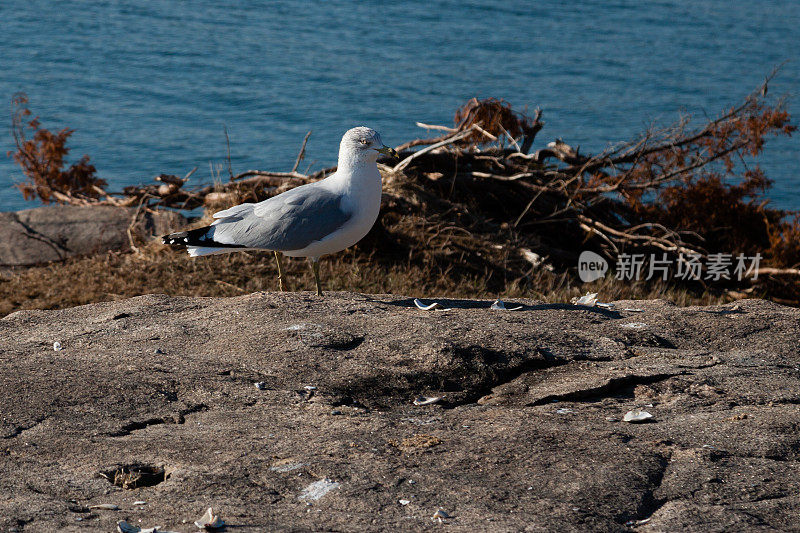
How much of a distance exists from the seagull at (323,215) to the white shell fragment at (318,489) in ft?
6.75

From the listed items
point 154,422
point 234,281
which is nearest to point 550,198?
point 234,281

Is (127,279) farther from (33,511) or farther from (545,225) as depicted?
(33,511)

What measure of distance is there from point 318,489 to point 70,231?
6627 mm

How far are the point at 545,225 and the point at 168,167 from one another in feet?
20.0

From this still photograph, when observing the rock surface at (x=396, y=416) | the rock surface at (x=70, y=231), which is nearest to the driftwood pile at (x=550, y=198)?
the rock surface at (x=70, y=231)

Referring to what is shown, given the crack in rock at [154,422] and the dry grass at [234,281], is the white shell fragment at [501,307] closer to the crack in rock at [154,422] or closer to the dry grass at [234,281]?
the crack in rock at [154,422]

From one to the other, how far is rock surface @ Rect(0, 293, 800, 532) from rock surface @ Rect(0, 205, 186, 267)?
382 centimetres

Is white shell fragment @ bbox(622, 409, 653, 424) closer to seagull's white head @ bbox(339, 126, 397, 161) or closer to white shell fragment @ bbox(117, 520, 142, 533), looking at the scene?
white shell fragment @ bbox(117, 520, 142, 533)

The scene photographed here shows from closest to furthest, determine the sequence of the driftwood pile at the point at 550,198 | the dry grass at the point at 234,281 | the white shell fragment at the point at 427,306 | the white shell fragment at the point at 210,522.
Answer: the white shell fragment at the point at 210,522
the white shell fragment at the point at 427,306
the dry grass at the point at 234,281
the driftwood pile at the point at 550,198

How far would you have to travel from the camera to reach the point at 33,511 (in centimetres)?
265

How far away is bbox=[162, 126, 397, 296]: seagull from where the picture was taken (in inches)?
185

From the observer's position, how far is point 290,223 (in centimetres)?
471

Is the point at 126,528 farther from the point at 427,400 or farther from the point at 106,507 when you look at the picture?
the point at 427,400

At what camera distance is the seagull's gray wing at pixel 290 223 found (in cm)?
470
